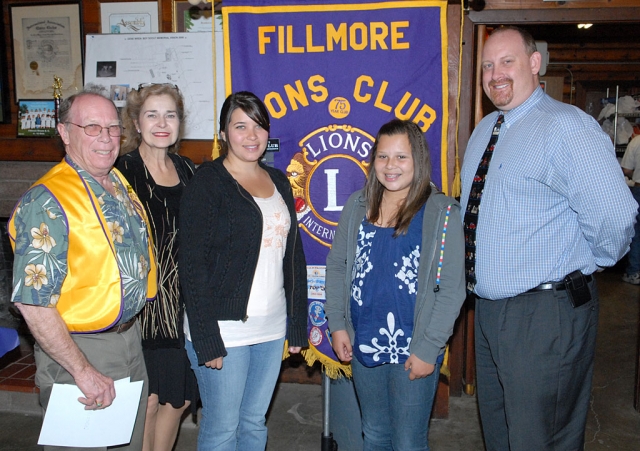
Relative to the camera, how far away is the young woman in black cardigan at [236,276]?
1.95 metres

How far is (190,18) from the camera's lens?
Answer: 3340mm

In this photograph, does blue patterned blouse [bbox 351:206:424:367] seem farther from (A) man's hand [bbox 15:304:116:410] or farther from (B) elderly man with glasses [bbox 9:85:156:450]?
(A) man's hand [bbox 15:304:116:410]

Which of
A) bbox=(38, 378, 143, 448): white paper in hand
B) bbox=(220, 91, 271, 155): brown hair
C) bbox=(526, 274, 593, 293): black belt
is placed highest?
bbox=(220, 91, 271, 155): brown hair

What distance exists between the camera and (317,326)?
275 centimetres

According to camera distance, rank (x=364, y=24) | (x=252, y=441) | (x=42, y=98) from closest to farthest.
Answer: (x=252, y=441) < (x=364, y=24) < (x=42, y=98)

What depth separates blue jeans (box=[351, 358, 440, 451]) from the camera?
77.2 inches

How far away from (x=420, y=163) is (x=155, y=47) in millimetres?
2081

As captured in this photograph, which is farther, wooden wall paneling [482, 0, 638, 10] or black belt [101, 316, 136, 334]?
wooden wall paneling [482, 0, 638, 10]

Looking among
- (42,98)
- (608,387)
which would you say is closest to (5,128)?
(42,98)

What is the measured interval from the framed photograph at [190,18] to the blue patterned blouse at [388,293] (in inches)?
80.2

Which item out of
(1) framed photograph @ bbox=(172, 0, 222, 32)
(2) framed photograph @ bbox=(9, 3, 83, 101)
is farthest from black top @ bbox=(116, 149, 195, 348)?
(2) framed photograph @ bbox=(9, 3, 83, 101)

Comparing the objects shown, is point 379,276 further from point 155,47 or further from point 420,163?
point 155,47

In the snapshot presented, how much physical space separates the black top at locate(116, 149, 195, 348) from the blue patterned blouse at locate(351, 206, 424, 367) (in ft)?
2.42

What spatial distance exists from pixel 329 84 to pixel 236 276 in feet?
3.93
